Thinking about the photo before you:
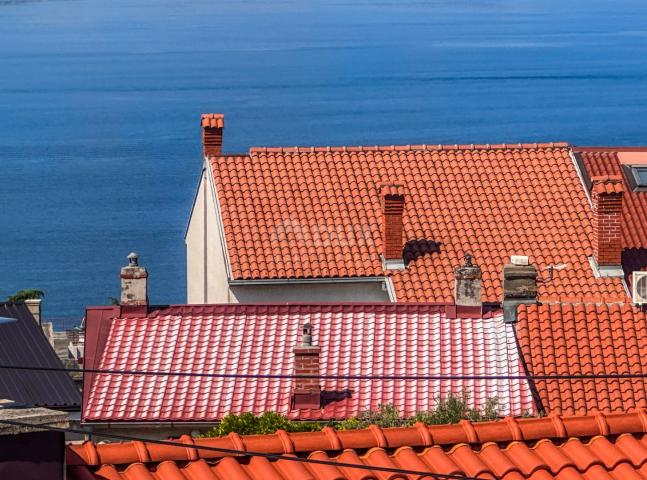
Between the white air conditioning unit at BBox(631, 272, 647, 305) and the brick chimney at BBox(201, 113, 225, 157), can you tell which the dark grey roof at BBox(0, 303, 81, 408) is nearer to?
the brick chimney at BBox(201, 113, 225, 157)

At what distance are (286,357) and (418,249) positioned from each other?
27.3 feet

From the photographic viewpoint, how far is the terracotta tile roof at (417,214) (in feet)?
89.9

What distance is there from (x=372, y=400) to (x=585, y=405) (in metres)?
2.64

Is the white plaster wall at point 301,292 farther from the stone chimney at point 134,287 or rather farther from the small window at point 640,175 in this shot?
the small window at point 640,175

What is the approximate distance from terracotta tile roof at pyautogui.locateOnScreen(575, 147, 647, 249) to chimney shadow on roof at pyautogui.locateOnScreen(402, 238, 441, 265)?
3870mm

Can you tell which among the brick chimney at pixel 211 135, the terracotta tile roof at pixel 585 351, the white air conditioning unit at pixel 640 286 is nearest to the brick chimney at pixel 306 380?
the terracotta tile roof at pixel 585 351

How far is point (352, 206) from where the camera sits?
29.1m

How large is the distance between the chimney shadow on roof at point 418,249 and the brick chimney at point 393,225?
22 centimetres

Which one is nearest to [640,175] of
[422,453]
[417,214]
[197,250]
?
[417,214]

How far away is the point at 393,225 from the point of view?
27.6m

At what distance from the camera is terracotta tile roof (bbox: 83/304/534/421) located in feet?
62.6

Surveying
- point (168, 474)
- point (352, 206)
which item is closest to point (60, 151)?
point (352, 206)

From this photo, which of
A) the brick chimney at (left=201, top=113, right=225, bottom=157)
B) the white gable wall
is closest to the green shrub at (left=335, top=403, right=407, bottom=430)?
the white gable wall

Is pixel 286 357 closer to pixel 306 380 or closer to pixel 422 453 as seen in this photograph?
pixel 306 380
